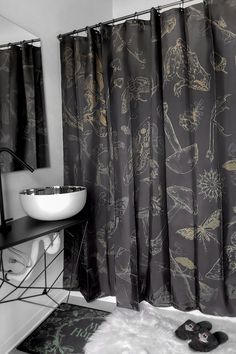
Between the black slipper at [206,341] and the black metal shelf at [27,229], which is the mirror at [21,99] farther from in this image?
the black slipper at [206,341]

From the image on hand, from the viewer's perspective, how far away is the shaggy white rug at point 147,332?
1474 millimetres

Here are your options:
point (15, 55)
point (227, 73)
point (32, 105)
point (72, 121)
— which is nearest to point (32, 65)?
point (15, 55)

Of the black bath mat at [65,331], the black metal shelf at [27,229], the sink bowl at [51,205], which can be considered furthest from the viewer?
the black bath mat at [65,331]

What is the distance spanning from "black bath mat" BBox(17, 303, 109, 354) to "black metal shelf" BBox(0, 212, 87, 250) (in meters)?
0.70

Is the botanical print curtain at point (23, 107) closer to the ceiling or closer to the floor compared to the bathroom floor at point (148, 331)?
closer to the ceiling

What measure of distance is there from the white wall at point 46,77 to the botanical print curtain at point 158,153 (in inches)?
2.8

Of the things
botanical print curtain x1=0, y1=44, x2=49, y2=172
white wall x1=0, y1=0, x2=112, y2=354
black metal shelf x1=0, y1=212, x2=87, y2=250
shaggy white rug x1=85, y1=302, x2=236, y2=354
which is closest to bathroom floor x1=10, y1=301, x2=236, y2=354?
shaggy white rug x1=85, y1=302, x2=236, y2=354

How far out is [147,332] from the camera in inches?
63.4

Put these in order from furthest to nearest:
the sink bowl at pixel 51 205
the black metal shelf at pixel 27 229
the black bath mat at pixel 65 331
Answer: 1. the black bath mat at pixel 65 331
2. the sink bowl at pixel 51 205
3. the black metal shelf at pixel 27 229

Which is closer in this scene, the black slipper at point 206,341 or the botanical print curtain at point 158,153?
the black slipper at point 206,341

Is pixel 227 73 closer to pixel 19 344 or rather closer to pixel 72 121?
pixel 72 121

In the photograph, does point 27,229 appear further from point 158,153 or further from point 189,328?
point 189,328

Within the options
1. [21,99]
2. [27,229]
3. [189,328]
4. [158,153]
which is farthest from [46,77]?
[189,328]

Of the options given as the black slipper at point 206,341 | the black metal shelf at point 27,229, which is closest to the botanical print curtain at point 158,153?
the black slipper at point 206,341
